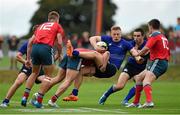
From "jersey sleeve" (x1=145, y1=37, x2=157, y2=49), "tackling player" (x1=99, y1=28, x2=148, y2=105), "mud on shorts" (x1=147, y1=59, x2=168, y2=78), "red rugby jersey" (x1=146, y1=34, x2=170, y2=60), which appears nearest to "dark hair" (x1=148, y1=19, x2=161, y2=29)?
"red rugby jersey" (x1=146, y1=34, x2=170, y2=60)

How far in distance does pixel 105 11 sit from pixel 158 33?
76670 mm

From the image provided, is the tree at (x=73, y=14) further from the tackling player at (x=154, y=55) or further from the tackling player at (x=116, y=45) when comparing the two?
the tackling player at (x=154, y=55)

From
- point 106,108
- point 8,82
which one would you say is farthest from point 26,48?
point 8,82

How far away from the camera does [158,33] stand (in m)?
20.2

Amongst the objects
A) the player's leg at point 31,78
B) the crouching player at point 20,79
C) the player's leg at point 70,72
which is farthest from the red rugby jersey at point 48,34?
the crouching player at point 20,79

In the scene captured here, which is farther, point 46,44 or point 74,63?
point 74,63

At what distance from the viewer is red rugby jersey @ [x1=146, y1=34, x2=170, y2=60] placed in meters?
20.1

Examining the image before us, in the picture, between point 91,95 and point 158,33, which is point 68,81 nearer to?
point 158,33

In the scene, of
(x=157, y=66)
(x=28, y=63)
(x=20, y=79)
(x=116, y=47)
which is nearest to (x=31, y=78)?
(x=28, y=63)

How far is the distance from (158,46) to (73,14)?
3050 inches

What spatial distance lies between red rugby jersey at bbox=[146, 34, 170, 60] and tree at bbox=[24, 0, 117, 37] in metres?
73.3

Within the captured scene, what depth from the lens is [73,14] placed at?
3841 inches

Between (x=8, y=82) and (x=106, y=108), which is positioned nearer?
(x=106, y=108)

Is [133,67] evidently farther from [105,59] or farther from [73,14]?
[73,14]
